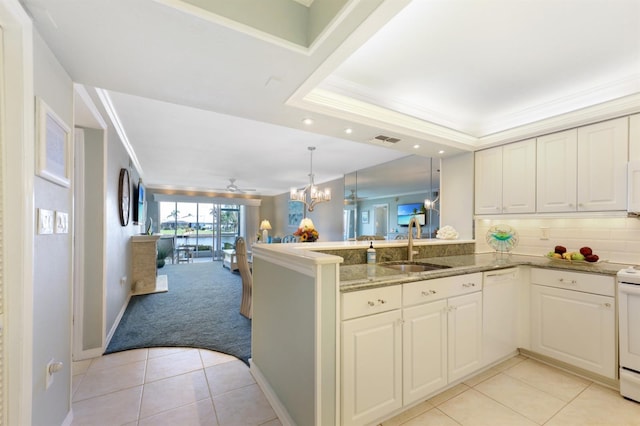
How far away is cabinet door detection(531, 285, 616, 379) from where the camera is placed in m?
2.08

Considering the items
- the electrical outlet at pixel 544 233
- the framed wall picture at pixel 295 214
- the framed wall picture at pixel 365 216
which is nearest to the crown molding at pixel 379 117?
the electrical outlet at pixel 544 233

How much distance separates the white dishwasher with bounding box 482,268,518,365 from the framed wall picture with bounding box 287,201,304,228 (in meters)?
7.13

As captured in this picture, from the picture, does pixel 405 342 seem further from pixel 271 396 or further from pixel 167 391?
pixel 167 391

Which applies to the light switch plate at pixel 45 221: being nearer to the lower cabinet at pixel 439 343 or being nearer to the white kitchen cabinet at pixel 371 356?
the white kitchen cabinet at pixel 371 356

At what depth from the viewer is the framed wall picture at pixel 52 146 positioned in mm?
1312

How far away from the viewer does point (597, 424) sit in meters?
1.71

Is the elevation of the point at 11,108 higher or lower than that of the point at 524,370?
higher

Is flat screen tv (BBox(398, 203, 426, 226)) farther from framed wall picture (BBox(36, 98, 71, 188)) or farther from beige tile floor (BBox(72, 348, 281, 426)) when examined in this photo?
framed wall picture (BBox(36, 98, 71, 188))

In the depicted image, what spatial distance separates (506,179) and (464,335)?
187cm

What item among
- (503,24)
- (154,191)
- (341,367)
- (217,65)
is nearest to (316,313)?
(341,367)

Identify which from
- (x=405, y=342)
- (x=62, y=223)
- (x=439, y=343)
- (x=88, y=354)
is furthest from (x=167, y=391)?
(x=439, y=343)

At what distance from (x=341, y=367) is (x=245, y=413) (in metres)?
0.86

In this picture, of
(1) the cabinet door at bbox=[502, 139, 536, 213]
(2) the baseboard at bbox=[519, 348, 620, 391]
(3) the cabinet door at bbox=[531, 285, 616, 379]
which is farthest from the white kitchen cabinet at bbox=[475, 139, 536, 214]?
(2) the baseboard at bbox=[519, 348, 620, 391]

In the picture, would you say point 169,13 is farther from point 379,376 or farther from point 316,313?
point 379,376
